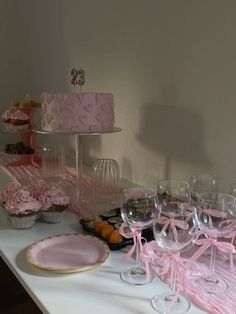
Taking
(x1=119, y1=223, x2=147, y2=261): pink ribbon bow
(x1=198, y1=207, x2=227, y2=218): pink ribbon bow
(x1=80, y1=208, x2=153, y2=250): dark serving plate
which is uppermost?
(x1=198, y1=207, x2=227, y2=218): pink ribbon bow

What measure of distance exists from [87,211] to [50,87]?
117cm

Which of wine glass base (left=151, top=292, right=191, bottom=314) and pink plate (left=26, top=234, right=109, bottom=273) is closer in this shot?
wine glass base (left=151, top=292, right=191, bottom=314)

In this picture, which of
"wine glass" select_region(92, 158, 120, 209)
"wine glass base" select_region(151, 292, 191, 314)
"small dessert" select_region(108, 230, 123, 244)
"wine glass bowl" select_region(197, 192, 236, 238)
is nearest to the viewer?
"wine glass base" select_region(151, 292, 191, 314)

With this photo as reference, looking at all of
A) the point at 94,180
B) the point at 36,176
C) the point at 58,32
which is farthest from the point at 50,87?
the point at 94,180

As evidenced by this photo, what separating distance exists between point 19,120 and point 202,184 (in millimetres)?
1074

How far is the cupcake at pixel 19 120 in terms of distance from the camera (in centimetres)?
177

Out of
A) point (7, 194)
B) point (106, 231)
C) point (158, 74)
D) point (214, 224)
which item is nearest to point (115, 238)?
point (106, 231)

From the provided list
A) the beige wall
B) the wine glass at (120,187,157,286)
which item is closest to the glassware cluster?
the wine glass at (120,187,157,286)

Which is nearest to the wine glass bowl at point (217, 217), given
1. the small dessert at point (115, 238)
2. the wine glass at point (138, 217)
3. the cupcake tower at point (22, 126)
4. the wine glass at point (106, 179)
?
the wine glass at point (138, 217)

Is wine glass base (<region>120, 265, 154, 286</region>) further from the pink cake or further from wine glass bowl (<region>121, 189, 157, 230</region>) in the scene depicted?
the pink cake

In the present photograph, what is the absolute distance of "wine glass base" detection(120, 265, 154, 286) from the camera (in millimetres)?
743

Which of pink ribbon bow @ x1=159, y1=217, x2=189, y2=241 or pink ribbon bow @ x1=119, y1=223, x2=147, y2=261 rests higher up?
pink ribbon bow @ x1=159, y1=217, x2=189, y2=241

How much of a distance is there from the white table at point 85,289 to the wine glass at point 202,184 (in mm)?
294

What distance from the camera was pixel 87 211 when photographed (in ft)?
3.78
